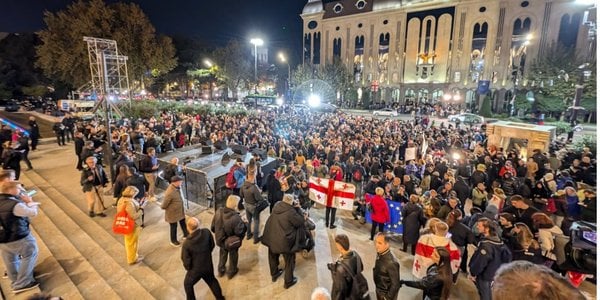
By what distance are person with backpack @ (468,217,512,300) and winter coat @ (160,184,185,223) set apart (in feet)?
16.8

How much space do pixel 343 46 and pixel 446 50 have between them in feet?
52.4

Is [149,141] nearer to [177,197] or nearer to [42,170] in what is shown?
[42,170]

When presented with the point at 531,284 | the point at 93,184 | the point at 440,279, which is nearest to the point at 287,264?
the point at 440,279

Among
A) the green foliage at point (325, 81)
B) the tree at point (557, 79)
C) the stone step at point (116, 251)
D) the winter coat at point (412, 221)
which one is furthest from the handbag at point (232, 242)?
the green foliage at point (325, 81)

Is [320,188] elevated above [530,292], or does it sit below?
below

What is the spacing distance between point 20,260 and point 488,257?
676cm

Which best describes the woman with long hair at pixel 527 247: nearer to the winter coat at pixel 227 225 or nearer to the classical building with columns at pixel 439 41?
the winter coat at pixel 227 225

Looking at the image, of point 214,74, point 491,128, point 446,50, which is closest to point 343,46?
point 446,50

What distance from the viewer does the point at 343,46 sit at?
49.8 m

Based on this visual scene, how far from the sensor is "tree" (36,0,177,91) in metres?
26.0

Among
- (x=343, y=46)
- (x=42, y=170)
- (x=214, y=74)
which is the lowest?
(x=42, y=170)

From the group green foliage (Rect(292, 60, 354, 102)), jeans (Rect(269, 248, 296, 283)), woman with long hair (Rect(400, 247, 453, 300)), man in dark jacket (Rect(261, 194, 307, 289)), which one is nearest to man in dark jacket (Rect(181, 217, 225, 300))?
man in dark jacket (Rect(261, 194, 307, 289))

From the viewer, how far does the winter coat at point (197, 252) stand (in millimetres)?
3914

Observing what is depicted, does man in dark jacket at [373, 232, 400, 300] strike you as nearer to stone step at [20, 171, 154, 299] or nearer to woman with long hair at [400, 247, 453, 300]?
woman with long hair at [400, 247, 453, 300]
